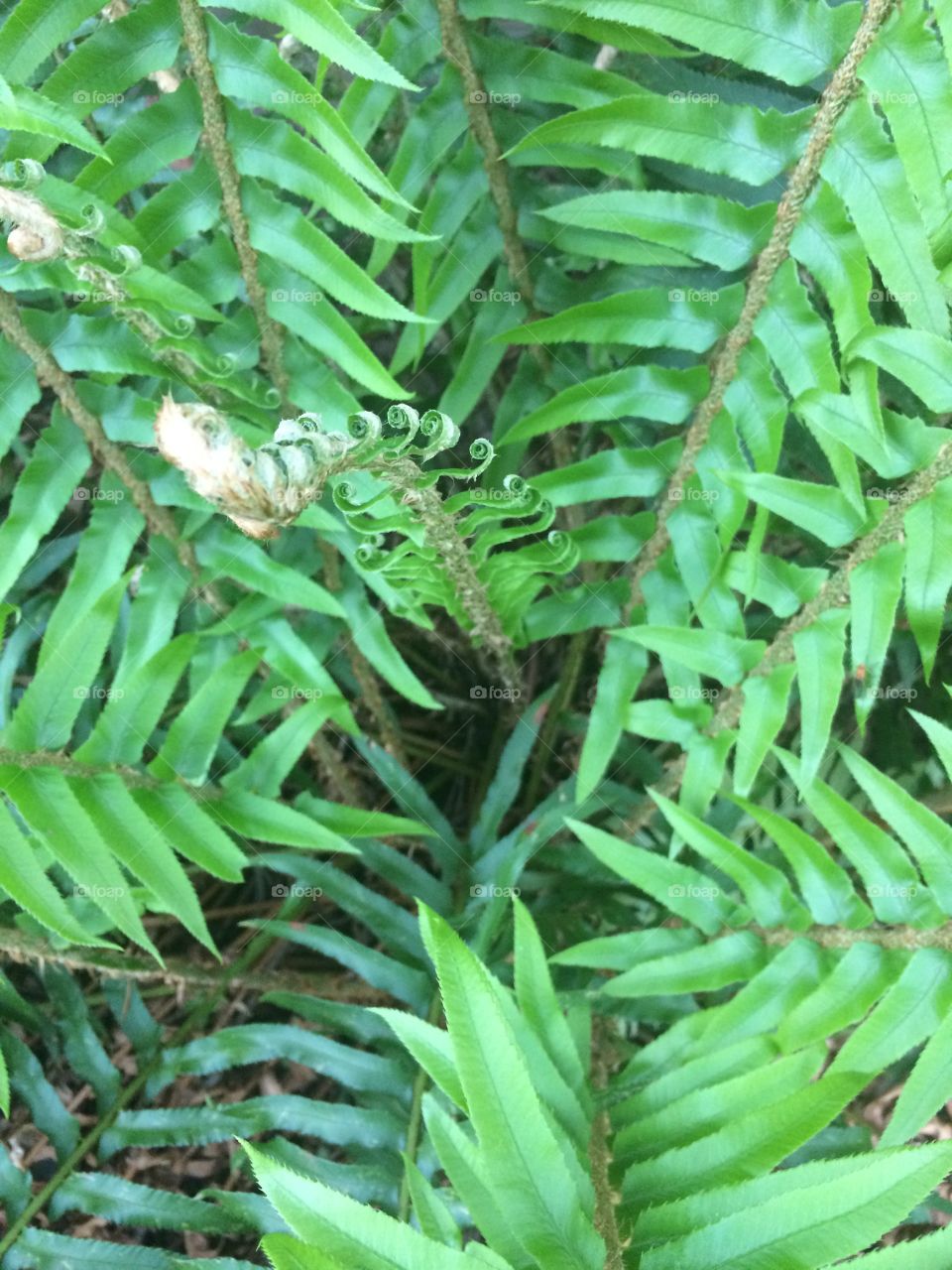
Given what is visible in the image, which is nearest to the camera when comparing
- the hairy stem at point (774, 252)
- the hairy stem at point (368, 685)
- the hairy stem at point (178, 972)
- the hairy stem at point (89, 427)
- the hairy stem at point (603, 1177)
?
the hairy stem at point (603, 1177)

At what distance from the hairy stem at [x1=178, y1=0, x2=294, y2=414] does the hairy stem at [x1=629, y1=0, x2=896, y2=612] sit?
0.38 meters

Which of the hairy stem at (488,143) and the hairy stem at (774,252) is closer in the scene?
the hairy stem at (774,252)

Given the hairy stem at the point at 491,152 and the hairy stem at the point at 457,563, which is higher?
the hairy stem at the point at 491,152

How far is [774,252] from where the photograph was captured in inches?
31.8

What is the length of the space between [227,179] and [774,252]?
0.43m

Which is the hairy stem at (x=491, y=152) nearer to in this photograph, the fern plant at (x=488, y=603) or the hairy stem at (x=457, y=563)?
the fern plant at (x=488, y=603)

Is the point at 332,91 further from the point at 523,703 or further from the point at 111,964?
the point at 111,964

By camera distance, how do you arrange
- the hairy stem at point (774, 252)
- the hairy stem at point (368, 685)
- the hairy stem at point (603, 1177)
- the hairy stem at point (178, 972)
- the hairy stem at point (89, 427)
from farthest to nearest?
the hairy stem at point (368, 685)
the hairy stem at point (178, 972)
the hairy stem at point (89, 427)
the hairy stem at point (774, 252)
the hairy stem at point (603, 1177)

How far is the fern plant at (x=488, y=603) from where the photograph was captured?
25.1 inches

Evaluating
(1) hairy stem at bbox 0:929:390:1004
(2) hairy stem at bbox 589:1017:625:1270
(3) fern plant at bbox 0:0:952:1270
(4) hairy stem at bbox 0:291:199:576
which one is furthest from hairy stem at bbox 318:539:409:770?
(2) hairy stem at bbox 589:1017:625:1270

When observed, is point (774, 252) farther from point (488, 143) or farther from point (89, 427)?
point (89, 427)

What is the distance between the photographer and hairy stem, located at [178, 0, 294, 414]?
0.72m

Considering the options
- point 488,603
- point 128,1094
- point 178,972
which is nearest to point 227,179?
point 488,603

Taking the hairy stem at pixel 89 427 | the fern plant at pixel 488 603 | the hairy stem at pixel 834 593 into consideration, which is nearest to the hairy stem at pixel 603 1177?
the fern plant at pixel 488 603
